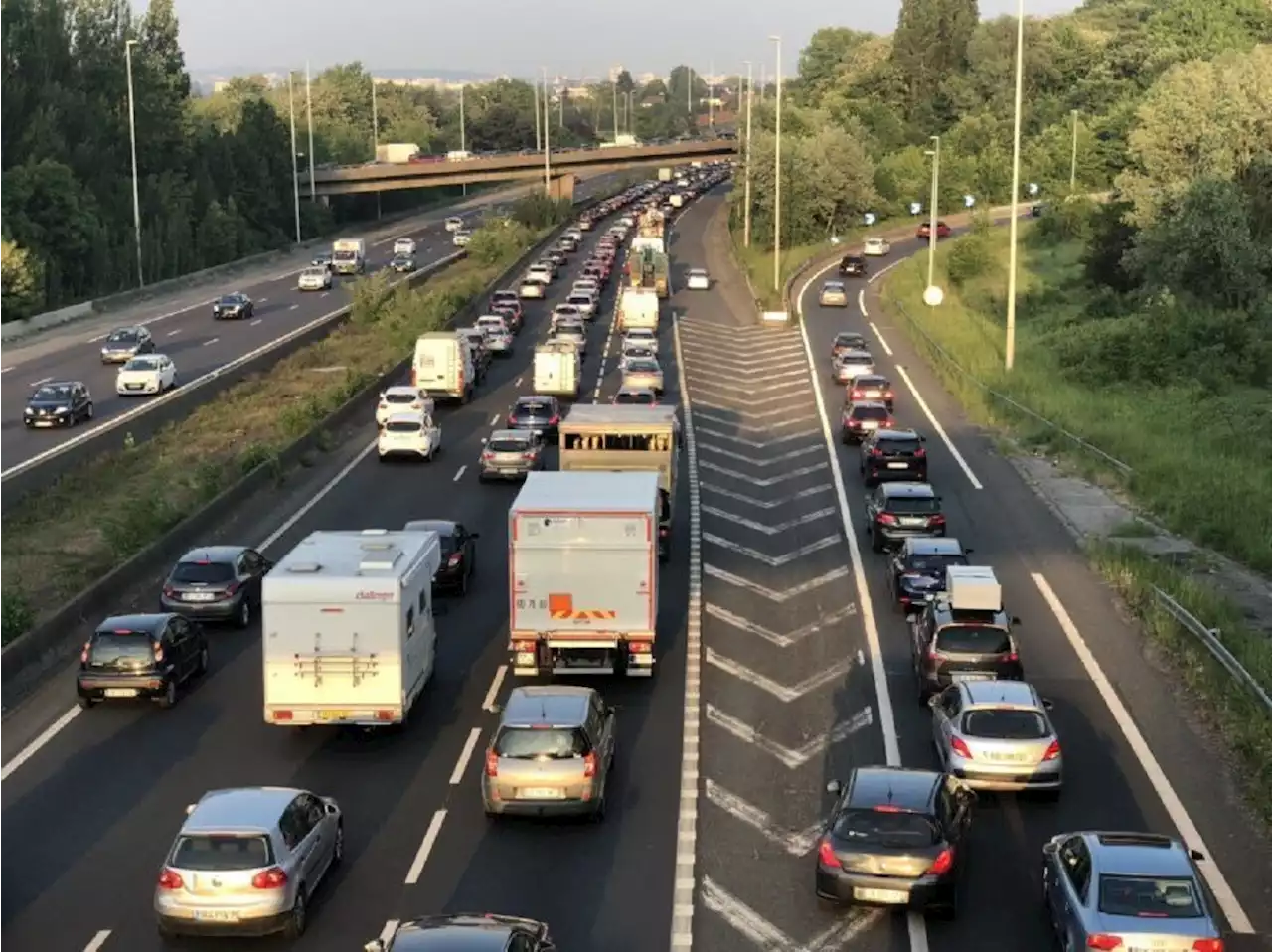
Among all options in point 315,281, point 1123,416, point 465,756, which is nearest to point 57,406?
point 1123,416

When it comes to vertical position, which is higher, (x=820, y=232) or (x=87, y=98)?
(x=87, y=98)

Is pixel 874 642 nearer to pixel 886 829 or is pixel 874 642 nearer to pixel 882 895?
pixel 886 829

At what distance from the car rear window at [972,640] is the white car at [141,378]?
130 feet

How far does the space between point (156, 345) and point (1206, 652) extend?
55.1m

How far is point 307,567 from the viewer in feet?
76.5

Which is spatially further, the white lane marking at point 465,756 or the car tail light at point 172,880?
the white lane marking at point 465,756

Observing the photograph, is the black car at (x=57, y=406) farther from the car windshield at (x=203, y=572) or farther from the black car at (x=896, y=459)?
the black car at (x=896, y=459)

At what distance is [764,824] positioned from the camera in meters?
20.2

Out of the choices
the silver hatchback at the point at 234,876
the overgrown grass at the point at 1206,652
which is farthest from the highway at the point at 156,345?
the silver hatchback at the point at 234,876

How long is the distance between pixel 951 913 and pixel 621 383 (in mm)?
41837

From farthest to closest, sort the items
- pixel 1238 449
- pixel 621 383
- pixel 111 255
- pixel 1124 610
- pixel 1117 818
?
pixel 111 255 → pixel 621 383 → pixel 1238 449 → pixel 1124 610 → pixel 1117 818

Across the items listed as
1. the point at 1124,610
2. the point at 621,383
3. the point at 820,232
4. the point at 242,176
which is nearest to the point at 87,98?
the point at 242,176

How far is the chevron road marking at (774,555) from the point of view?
113ft

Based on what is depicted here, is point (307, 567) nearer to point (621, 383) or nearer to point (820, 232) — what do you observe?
point (621, 383)
